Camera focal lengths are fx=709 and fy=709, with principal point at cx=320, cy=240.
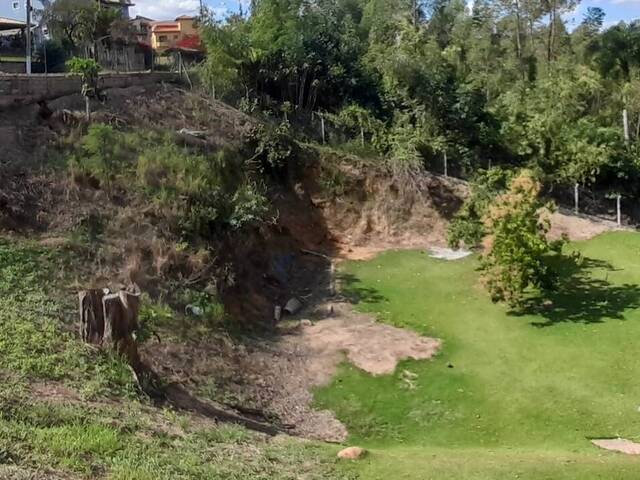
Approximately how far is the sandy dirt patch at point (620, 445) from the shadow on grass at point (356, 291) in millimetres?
7406

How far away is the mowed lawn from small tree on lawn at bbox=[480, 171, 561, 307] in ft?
2.23

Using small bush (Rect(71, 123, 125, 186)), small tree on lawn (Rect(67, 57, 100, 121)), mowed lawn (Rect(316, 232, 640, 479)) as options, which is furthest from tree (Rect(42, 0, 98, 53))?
mowed lawn (Rect(316, 232, 640, 479))

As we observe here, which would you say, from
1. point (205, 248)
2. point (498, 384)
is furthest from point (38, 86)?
point (498, 384)

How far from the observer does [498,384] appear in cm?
1335

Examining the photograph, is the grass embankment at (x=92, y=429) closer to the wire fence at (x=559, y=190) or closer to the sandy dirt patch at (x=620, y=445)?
the sandy dirt patch at (x=620, y=445)

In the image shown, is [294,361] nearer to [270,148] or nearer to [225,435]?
[225,435]

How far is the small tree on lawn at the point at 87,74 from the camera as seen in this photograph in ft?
62.6

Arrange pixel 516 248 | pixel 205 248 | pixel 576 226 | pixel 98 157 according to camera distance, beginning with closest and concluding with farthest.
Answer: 1. pixel 516 248
2. pixel 205 248
3. pixel 98 157
4. pixel 576 226

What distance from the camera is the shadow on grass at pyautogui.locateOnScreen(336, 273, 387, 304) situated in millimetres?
17844

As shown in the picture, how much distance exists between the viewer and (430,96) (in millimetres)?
25688

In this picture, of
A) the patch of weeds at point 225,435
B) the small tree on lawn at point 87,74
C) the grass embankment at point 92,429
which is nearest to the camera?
the grass embankment at point 92,429

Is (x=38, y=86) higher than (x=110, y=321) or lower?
higher

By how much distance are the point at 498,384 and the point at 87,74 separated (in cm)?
1359

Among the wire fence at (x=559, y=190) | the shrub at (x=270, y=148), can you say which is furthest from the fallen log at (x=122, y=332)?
the wire fence at (x=559, y=190)
